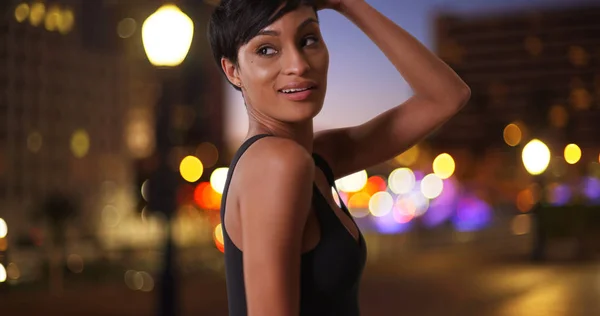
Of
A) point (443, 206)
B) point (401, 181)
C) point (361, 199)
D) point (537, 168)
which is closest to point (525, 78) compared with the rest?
point (443, 206)

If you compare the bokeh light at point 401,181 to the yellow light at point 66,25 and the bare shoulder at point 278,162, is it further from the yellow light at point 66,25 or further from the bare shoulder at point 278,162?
the bare shoulder at point 278,162

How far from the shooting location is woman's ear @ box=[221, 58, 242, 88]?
188cm

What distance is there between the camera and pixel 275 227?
5.17ft

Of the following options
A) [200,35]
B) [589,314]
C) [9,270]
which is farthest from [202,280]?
[200,35]

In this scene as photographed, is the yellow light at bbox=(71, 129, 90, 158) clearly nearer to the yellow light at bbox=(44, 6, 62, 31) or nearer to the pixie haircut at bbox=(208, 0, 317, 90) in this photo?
the yellow light at bbox=(44, 6, 62, 31)

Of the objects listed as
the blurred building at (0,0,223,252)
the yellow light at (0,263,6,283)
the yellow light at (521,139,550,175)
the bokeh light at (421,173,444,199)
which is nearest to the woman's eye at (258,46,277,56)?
the yellow light at (0,263,6,283)

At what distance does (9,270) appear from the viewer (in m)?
25.7

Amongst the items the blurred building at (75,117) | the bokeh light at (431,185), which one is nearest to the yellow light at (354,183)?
the blurred building at (75,117)

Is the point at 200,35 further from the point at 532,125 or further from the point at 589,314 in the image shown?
the point at 532,125

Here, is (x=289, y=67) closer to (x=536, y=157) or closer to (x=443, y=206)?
(x=536, y=157)

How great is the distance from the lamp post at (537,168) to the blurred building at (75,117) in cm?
7210

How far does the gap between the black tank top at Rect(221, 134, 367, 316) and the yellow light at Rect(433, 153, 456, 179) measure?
110 meters

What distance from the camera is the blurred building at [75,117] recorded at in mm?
106812

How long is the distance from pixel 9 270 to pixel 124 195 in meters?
106
